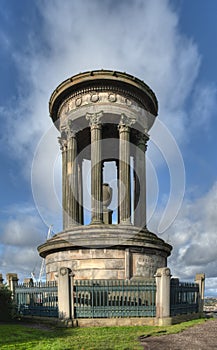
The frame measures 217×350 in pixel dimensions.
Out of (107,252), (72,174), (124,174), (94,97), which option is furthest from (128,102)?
(107,252)

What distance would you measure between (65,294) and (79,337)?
10.8 ft

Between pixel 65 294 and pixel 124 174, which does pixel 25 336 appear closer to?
pixel 65 294

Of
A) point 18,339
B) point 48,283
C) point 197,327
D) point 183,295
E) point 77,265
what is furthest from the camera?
point 77,265

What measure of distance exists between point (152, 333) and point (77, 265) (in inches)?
304

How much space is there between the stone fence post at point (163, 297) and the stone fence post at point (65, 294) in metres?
4.08

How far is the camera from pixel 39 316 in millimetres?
16984

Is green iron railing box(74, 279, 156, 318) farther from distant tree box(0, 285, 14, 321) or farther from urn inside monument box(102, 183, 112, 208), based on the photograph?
urn inside monument box(102, 183, 112, 208)

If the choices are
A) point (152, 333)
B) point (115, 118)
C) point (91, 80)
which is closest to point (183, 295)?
point (152, 333)

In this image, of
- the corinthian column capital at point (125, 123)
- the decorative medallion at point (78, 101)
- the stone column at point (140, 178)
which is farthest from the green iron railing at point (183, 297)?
the decorative medallion at point (78, 101)

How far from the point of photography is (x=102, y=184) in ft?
78.4

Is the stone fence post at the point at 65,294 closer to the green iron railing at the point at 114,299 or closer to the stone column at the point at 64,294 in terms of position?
the stone column at the point at 64,294

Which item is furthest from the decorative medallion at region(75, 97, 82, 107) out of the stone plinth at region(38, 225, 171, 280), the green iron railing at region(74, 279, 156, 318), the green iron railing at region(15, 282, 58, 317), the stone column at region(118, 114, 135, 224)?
the green iron railing at region(74, 279, 156, 318)

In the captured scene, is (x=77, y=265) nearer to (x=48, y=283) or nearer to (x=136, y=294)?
(x=48, y=283)

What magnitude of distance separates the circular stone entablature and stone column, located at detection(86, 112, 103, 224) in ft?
7.53
